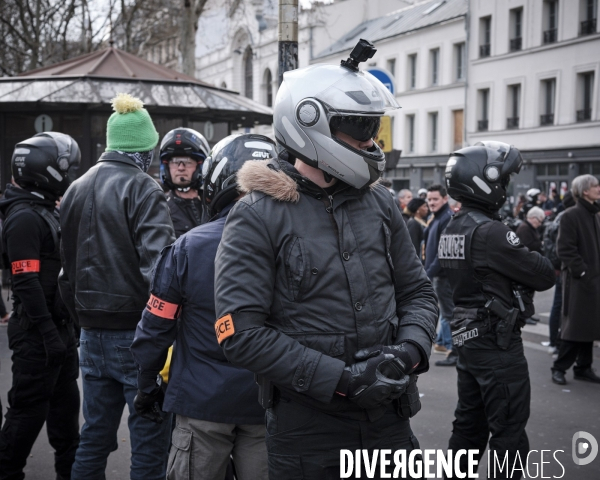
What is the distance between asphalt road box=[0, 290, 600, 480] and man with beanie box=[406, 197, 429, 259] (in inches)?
76.6

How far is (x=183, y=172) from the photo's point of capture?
16.9 ft

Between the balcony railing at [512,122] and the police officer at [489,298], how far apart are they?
3021cm

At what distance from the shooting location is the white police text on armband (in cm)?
402

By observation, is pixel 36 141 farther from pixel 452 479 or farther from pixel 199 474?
pixel 452 479

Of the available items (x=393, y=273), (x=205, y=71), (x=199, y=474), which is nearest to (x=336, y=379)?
(x=393, y=273)

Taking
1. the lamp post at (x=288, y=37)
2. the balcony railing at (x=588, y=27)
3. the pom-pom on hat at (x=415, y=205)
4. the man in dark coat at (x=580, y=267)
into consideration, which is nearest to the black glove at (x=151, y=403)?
the lamp post at (x=288, y=37)

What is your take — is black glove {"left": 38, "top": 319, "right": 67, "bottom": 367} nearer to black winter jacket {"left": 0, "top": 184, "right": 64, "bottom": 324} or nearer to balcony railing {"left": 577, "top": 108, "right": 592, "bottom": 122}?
black winter jacket {"left": 0, "top": 184, "right": 64, "bottom": 324}

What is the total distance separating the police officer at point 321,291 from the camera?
2.13 meters

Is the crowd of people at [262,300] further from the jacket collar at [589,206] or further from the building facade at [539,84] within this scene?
the building facade at [539,84]

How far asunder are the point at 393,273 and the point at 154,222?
4.75 ft

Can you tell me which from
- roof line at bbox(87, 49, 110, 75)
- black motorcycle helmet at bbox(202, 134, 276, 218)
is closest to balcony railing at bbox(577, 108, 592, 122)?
roof line at bbox(87, 49, 110, 75)

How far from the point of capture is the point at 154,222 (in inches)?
134

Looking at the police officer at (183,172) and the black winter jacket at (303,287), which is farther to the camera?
the police officer at (183,172)

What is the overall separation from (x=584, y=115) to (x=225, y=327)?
30.0 m
